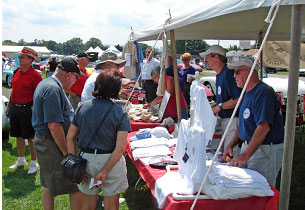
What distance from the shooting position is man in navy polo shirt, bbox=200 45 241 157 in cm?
327

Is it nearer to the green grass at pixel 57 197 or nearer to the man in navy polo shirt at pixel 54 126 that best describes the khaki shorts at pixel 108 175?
the man in navy polo shirt at pixel 54 126

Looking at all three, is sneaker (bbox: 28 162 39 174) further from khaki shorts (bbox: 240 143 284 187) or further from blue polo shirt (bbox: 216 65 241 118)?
khaki shorts (bbox: 240 143 284 187)

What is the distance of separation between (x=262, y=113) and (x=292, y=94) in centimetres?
35

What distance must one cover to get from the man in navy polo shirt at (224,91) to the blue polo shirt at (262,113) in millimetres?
581

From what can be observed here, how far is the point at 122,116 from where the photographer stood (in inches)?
86.3

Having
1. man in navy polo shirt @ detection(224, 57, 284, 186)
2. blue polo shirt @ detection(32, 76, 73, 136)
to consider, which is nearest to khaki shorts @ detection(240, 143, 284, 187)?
man in navy polo shirt @ detection(224, 57, 284, 186)

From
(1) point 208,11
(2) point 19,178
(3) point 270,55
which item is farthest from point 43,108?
(3) point 270,55

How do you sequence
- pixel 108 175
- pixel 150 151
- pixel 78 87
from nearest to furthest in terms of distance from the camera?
pixel 108 175 → pixel 150 151 → pixel 78 87

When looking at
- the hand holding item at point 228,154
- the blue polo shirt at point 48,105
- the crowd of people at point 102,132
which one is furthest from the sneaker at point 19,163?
the hand holding item at point 228,154

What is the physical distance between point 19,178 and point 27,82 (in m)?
1.45

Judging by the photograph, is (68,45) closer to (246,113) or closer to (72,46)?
(72,46)

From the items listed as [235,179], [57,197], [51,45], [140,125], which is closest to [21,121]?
[57,197]

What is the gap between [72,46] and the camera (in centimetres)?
12681

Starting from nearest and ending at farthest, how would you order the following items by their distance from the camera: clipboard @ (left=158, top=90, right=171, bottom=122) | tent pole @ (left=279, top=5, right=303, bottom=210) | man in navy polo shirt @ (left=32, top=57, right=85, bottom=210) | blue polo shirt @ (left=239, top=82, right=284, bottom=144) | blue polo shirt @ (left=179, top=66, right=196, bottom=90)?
tent pole @ (left=279, top=5, right=303, bottom=210), blue polo shirt @ (left=239, top=82, right=284, bottom=144), man in navy polo shirt @ (left=32, top=57, right=85, bottom=210), clipboard @ (left=158, top=90, right=171, bottom=122), blue polo shirt @ (left=179, top=66, right=196, bottom=90)
